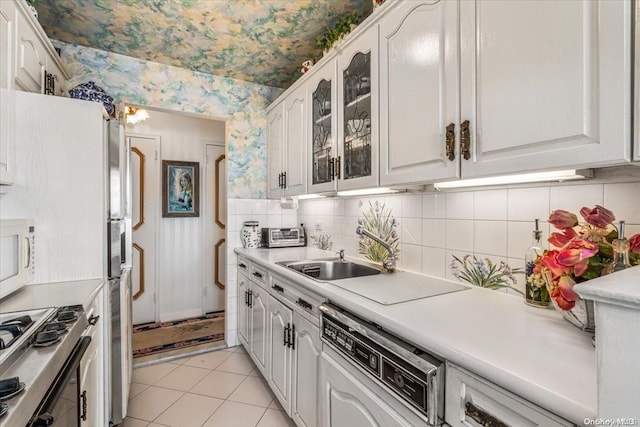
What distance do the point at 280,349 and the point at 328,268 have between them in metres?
0.59

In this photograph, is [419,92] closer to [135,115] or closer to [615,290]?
[615,290]

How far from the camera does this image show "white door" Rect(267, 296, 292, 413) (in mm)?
1727

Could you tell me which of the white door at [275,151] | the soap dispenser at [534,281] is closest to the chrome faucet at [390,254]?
the soap dispenser at [534,281]

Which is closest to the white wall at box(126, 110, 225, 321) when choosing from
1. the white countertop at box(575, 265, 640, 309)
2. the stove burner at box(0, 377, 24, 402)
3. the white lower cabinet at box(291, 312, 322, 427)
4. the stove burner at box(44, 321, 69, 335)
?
the white lower cabinet at box(291, 312, 322, 427)

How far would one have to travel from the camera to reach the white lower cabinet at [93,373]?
117cm

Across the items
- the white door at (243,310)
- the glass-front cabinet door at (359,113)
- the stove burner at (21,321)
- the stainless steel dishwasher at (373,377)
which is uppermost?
the glass-front cabinet door at (359,113)

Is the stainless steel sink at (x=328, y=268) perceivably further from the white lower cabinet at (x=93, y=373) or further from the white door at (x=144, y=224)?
the white door at (x=144, y=224)

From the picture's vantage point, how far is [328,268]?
2100mm

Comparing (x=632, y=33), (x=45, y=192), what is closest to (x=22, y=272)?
(x=45, y=192)

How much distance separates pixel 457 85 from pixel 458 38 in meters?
0.16

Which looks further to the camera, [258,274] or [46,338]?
[258,274]

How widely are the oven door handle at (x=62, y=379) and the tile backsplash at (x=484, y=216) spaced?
1.49 meters

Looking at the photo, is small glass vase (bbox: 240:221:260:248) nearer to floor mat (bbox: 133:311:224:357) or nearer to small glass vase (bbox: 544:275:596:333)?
floor mat (bbox: 133:311:224:357)

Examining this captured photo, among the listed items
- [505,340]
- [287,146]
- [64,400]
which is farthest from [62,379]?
[287,146]
